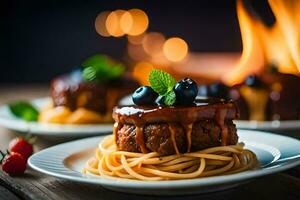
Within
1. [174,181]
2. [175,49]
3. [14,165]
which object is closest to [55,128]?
[14,165]

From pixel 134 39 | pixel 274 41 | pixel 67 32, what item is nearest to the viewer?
pixel 274 41

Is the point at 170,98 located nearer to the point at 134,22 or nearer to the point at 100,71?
the point at 100,71

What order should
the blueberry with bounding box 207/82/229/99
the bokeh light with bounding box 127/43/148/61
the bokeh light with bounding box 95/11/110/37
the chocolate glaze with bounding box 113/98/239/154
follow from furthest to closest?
1. the bokeh light with bounding box 127/43/148/61
2. the bokeh light with bounding box 95/11/110/37
3. the blueberry with bounding box 207/82/229/99
4. the chocolate glaze with bounding box 113/98/239/154

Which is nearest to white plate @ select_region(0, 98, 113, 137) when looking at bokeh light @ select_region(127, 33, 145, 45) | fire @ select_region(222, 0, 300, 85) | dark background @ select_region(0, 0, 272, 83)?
fire @ select_region(222, 0, 300, 85)

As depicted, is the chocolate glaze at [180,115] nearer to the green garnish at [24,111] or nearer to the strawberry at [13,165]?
the strawberry at [13,165]

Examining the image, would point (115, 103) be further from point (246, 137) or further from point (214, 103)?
point (214, 103)

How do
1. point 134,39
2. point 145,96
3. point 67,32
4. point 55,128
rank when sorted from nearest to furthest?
point 145,96 < point 55,128 < point 67,32 < point 134,39

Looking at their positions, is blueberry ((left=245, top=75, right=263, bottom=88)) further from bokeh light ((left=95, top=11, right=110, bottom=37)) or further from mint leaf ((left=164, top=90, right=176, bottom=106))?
bokeh light ((left=95, top=11, right=110, bottom=37))
